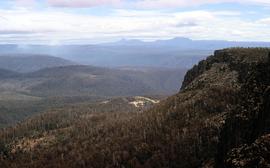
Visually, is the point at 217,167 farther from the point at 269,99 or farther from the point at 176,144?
the point at 176,144

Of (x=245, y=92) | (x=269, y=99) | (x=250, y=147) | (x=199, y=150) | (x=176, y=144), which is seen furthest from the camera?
(x=176, y=144)

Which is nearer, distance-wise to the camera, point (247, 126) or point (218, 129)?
point (247, 126)

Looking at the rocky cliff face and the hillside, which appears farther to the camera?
the hillside

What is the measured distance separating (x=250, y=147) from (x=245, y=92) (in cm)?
4552

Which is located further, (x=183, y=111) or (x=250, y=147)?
(x=183, y=111)

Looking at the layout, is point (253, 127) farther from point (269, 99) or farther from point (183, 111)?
point (183, 111)

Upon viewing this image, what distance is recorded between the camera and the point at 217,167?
107750 mm

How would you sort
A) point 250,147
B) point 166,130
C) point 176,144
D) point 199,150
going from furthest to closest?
Answer: point 166,130
point 176,144
point 199,150
point 250,147

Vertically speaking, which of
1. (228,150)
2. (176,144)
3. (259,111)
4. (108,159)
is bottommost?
(108,159)

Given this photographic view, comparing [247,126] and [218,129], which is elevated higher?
[247,126]

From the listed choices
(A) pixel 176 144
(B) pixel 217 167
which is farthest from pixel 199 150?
(B) pixel 217 167

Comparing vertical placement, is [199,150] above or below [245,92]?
below

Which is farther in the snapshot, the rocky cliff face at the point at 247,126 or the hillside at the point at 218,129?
the hillside at the point at 218,129

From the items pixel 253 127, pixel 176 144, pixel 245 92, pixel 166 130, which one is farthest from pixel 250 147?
pixel 166 130
